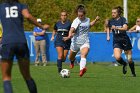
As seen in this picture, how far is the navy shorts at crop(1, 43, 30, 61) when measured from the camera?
35.4ft

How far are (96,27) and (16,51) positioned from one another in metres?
29.2

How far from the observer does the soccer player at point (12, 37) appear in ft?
35.4

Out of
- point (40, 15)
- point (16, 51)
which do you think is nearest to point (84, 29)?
point (16, 51)

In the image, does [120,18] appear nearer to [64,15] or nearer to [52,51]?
[64,15]

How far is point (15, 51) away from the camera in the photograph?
35.7 ft

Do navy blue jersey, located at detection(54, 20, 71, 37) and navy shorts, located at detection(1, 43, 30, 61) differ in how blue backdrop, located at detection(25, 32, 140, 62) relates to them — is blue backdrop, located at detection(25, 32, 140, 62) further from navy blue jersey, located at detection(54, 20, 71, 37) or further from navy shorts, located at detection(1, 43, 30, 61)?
navy shorts, located at detection(1, 43, 30, 61)

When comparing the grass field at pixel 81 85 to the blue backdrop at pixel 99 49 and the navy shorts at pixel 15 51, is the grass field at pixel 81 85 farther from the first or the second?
the blue backdrop at pixel 99 49

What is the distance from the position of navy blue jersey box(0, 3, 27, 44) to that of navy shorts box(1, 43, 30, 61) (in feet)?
0.23

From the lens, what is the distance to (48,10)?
128ft

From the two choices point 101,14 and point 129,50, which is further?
point 101,14

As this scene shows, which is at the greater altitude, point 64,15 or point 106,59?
point 64,15

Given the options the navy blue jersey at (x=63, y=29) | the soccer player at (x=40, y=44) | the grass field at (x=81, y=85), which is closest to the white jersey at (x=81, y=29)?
the grass field at (x=81, y=85)

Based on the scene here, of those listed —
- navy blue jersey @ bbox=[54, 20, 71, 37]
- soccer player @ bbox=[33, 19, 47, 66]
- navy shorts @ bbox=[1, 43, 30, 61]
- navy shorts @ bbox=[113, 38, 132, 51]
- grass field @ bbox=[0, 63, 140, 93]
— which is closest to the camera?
navy shorts @ bbox=[1, 43, 30, 61]

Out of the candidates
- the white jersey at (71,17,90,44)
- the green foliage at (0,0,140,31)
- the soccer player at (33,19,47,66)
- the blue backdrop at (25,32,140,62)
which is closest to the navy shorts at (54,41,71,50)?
the white jersey at (71,17,90,44)
